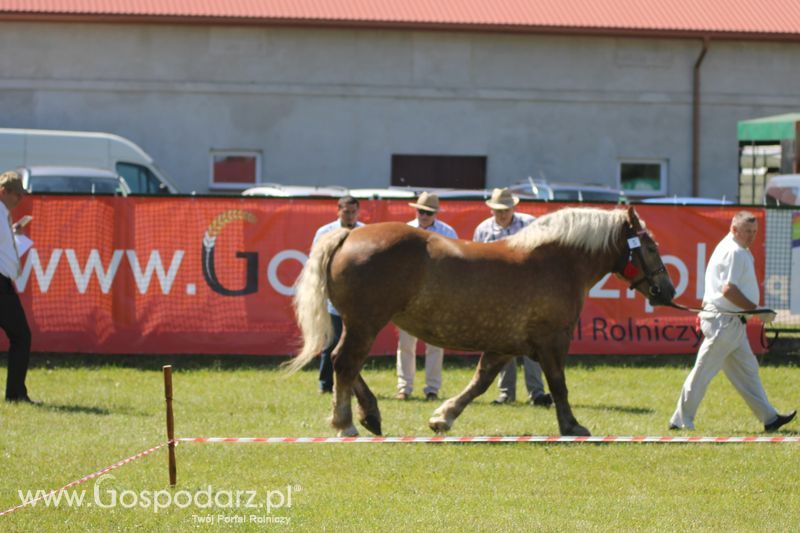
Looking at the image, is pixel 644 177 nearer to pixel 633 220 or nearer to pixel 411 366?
pixel 411 366

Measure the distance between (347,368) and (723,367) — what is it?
3388 millimetres

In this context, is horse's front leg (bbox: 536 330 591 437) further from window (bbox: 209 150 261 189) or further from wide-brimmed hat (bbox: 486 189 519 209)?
window (bbox: 209 150 261 189)

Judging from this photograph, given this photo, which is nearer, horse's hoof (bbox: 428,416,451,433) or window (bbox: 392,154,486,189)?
horse's hoof (bbox: 428,416,451,433)

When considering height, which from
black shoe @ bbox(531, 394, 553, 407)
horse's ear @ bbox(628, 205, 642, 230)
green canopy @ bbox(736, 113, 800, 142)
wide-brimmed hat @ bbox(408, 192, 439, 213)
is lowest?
black shoe @ bbox(531, 394, 553, 407)

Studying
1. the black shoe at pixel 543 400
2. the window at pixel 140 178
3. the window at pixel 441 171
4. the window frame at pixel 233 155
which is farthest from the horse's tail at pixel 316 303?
the window at pixel 441 171

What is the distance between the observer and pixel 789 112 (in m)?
29.7

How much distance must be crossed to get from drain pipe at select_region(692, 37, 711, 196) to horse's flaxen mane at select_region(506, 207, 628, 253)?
20.8m

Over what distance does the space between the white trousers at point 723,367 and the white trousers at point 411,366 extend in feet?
8.49

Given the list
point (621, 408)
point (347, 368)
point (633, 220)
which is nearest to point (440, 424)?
point (347, 368)

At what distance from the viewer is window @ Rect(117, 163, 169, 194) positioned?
2309cm

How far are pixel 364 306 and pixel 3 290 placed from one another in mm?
3856

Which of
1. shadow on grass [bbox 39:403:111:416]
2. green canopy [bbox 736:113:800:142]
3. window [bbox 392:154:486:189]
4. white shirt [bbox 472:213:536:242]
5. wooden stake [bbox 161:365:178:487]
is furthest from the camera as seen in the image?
window [bbox 392:154:486:189]

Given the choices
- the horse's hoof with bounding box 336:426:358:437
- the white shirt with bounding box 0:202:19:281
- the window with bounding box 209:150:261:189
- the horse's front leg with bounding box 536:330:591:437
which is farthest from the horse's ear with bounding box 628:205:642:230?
the window with bounding box 209:150:261:189

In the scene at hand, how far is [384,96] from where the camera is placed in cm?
2875
